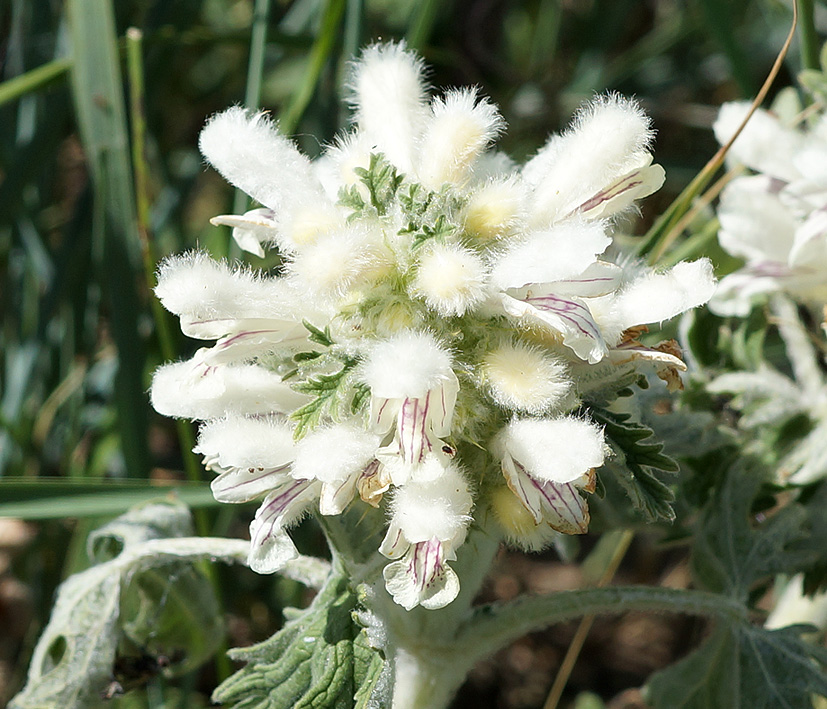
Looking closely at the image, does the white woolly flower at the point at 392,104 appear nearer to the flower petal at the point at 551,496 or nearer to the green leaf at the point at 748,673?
the flower petal at the point at 551,496

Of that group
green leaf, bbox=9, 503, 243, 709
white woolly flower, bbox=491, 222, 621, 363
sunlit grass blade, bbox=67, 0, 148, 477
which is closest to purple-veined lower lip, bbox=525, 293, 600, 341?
white woolly flower, bbox=491, 222, 621, 363

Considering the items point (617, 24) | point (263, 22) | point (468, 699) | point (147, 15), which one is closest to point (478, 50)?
point (617, 24)

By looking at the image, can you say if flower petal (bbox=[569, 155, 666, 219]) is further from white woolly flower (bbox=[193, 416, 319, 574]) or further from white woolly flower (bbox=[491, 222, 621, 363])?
white woolly flower (bbox=[193, 416, 319, 574])

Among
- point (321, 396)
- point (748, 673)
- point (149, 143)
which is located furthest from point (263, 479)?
point (149, 143)

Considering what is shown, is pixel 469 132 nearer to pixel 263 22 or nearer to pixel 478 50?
pixel 263 22

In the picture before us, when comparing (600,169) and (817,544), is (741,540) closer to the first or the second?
(817,544)

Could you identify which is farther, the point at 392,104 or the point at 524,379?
the point at 392,104
